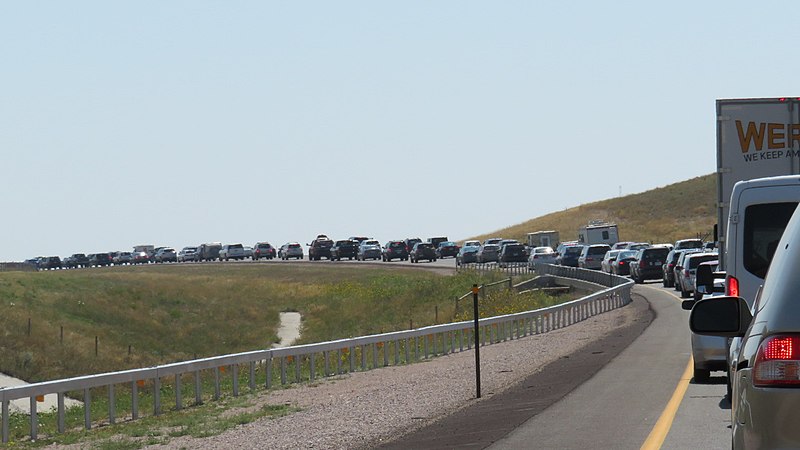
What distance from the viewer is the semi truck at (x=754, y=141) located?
18.4 m

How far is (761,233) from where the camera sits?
1268cm

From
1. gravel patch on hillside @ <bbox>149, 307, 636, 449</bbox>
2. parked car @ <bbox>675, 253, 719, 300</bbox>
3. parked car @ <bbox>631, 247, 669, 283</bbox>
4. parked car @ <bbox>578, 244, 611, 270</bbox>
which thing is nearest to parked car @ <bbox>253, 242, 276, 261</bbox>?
parked car @ <bbox>578, 244, 611, 270</bbox>

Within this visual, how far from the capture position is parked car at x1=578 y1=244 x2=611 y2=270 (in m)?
69.6

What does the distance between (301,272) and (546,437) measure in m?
80.7

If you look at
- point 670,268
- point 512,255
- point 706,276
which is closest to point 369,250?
point 512,255

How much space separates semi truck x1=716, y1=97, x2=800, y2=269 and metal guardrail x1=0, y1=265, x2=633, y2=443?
27.3 ft

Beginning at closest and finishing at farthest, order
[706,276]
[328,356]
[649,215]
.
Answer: [706,276]
[328,356]
[649,215]

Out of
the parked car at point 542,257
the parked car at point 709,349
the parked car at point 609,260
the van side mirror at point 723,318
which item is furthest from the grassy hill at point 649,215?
the van side mirror at point 723,318

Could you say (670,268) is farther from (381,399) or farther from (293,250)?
(293,250)

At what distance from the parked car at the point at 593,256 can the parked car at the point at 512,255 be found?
10957 millimetres

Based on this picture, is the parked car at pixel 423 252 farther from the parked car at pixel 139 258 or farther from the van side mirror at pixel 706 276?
the van side mirror at pixel 706 276

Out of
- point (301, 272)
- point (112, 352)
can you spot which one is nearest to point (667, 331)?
point (112, 352)

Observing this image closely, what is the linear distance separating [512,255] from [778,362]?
7716cm

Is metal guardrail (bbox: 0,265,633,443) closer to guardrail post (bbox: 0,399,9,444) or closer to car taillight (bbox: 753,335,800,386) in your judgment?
guardrail post (bbox: 0,399,9,444)
